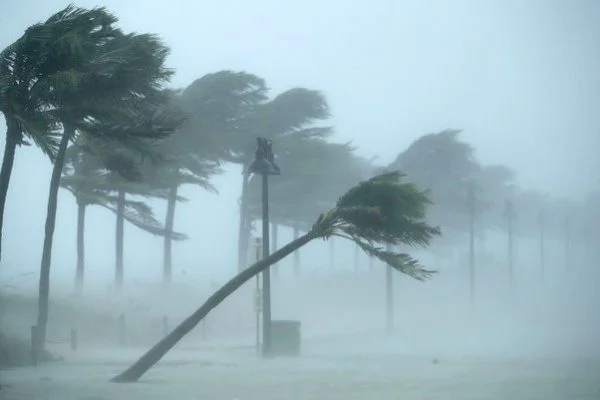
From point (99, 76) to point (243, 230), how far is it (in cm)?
2875

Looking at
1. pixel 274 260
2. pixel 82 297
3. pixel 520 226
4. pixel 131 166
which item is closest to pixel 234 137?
pixel 82 297

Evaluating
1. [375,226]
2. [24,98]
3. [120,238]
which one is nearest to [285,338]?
[375,226]

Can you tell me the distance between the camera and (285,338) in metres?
25.0

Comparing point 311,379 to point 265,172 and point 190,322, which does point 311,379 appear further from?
point 265,172

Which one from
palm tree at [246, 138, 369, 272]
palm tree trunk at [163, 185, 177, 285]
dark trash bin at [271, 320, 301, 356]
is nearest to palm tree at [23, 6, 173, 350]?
dark trash bin at [271, 320, 301, 356]

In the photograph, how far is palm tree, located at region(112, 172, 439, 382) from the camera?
17.3m

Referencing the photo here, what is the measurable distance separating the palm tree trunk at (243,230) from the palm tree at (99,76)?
24043mm

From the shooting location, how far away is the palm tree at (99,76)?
17562 mm

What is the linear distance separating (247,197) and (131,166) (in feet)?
79.1

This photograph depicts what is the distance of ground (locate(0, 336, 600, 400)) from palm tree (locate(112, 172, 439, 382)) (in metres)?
1.16

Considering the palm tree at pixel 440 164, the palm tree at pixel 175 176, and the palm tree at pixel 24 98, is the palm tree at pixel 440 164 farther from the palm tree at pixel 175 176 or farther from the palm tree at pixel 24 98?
the palm tree at pixel 24 98

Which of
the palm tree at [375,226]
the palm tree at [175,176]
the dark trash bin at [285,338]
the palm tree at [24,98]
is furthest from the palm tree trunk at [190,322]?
the palm tree at [175,176]

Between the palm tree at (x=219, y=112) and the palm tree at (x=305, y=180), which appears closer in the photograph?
the palm tree at (x=219, y=112)

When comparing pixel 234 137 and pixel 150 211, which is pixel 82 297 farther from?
pixel 234 137
